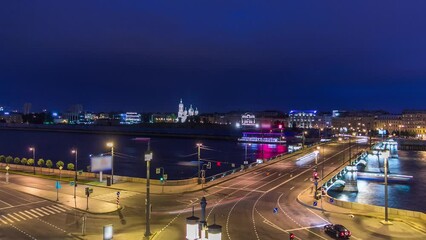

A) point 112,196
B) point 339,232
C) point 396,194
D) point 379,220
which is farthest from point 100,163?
point 396,194

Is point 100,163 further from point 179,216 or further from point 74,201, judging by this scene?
point 179,216

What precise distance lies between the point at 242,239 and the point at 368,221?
460 inches

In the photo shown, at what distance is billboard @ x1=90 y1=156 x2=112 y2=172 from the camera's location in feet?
159

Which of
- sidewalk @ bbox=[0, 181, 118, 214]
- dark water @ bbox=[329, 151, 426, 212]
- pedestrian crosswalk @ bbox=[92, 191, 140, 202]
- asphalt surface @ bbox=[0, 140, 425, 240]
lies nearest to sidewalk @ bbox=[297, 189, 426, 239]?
asphalt surface @ bbox=[0, 140, 425, 240]

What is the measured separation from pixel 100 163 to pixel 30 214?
15831 millimetres

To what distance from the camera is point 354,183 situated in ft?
231

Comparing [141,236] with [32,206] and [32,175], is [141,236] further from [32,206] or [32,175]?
[32,175]

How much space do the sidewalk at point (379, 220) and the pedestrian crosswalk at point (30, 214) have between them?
22545 millimetres

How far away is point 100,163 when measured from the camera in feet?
161

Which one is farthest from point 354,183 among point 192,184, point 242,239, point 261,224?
point 242,239

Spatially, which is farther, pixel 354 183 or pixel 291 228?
pixel 354 183

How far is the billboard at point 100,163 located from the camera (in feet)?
159

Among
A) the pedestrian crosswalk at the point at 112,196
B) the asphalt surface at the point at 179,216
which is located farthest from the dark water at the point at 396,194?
the pedestrian crosswalk at the point at 112,196

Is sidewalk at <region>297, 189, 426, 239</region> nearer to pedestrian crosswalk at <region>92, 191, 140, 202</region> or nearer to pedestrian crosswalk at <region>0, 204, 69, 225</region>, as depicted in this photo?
pedestrian crosswalk at <region>92, 191, 140, 202</region>
